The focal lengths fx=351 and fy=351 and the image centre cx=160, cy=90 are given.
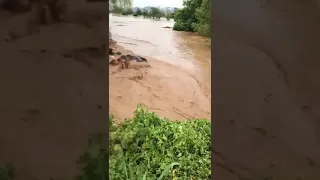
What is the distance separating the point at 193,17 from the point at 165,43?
0.41 feet

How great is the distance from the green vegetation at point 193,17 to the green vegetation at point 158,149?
0.31 metres

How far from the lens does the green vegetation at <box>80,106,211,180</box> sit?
0.98 meters

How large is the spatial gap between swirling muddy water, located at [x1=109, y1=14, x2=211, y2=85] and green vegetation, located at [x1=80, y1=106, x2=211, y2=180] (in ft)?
0.60

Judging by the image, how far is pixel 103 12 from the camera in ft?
2.85

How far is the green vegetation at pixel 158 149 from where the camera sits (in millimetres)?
983

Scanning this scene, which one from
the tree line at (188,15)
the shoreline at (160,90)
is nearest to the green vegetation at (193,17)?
the tree line at (188,15)

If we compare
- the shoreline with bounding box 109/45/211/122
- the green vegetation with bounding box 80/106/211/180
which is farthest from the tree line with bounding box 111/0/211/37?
the green vegetation with bounding box 80/106/211/180

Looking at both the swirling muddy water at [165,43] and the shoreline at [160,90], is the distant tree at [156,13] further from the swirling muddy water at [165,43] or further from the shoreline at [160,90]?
the shoreline at [160,90]

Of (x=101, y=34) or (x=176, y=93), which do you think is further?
(x=176, y=93)

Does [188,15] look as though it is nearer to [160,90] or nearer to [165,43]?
[165,43]
